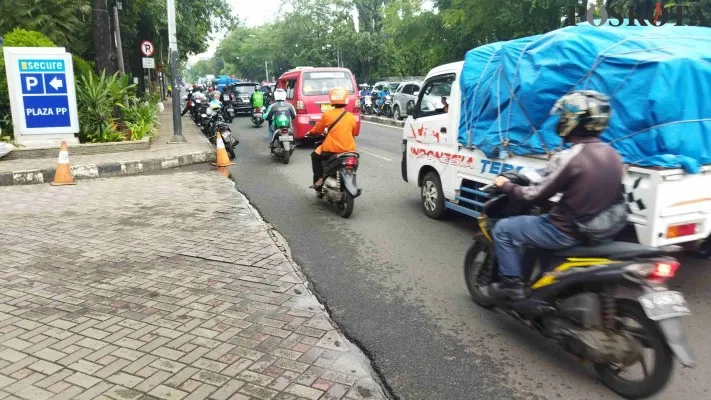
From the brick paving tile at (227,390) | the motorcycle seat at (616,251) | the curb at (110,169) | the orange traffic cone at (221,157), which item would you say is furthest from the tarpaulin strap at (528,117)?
the curb at (110,169)

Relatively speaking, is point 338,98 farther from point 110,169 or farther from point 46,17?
point 46,17

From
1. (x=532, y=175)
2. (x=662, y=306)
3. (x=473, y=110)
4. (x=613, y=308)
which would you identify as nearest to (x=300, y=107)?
(x=473, y=110)

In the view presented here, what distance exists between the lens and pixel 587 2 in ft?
72.3

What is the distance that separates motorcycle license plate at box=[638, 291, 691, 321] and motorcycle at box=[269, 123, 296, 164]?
9.09 meters

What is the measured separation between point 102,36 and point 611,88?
13378 millimetres

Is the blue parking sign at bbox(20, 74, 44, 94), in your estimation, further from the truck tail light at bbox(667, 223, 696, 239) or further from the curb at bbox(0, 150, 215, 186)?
the truck tail light at bbox(667, 223, 696, 239)

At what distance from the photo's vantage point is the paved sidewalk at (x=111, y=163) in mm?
9562

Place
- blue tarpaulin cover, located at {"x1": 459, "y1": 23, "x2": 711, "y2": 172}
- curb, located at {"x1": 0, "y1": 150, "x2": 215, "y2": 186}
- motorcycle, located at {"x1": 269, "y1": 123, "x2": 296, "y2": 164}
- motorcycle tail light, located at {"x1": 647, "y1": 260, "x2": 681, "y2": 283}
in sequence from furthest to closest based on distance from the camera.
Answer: motorcycle, located at {"x1": 269, "y1": 123, "x2": 296, "y2": 164} < curb, located at {"x1": 0, "y1": 150, "x2": 215, "y2": 186} < blue tarpaulin cover, located at {"x1": 459, "y1": 23, "x2": 711, "y2": 172} < motorcycle tail light, located at {"x1": 647, "y1": 260, "x2": 681, "y2": 283}

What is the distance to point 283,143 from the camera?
1134cm

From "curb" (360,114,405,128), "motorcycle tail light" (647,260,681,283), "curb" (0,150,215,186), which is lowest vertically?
"curb" (0,150,215,186)

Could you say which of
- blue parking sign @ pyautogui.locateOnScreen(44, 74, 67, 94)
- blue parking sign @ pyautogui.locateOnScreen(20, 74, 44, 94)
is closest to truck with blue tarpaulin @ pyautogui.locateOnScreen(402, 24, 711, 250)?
blue parking sign @ pyautogui.locateOnScreen(44, 74, 67, 94)

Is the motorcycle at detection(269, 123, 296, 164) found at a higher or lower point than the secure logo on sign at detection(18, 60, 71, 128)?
lower

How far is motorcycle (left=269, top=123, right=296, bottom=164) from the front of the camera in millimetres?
11320

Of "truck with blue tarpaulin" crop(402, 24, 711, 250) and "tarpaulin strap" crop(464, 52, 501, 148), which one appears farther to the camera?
"tarpaulin strap" crop(464, 52, 501, 148)
